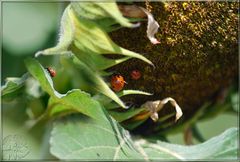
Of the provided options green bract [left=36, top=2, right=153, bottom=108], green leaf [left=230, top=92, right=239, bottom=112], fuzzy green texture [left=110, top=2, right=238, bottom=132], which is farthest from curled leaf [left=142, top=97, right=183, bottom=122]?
green leaf [left=230, top=92, right=239, bottom=112]

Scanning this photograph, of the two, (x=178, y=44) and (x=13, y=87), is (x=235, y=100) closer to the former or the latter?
(x=178, y=44)

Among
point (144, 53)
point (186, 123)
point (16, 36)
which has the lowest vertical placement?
point (186, 123)

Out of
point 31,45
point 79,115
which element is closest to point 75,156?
point 79,115

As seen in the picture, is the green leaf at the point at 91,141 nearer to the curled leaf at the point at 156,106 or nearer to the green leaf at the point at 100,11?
the curled leaf at the point at 156,106

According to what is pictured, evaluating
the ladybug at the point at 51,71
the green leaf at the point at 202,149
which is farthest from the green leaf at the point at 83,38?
the green leaf at the point at 202,149

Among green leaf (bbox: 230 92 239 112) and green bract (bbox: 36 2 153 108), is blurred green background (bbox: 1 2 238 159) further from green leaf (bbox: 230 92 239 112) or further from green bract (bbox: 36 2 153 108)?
green bract (bbox: 36 2 153 108)

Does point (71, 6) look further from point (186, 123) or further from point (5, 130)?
point (186, 123)
